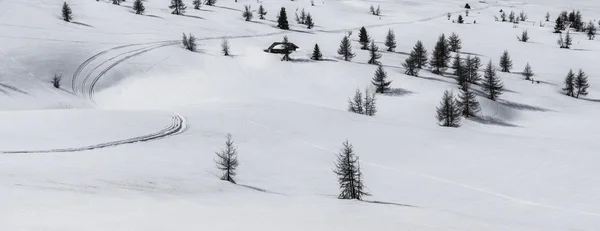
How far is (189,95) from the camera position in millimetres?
76438

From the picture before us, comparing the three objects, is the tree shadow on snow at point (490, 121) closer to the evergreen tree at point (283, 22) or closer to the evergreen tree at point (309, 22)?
the evergreen tree at point (283, 22)

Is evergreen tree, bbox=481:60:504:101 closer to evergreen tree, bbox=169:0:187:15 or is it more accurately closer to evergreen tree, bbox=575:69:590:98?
evergreen tree, bbox=575:69:590:98

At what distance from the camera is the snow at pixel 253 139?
22016 millimetres

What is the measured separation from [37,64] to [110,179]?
62.5 metres

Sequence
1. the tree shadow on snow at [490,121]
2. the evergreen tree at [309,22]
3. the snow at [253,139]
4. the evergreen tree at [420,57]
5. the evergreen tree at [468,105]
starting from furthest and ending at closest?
the evergreen tree at [309,22] → the evergreen tree at [420,57] → the evergreen tree at [468,105] → the tree shadow on snow at [490,121] → the snow at [253,139]

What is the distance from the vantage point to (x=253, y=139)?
148 feet

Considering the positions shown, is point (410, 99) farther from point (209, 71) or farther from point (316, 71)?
point (209, 71)

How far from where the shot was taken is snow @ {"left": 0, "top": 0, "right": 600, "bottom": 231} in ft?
72.2

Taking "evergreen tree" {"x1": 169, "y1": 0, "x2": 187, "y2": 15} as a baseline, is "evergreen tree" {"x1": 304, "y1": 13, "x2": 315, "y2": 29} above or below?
below

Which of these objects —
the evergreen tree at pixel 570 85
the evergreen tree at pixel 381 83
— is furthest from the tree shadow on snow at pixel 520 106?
the evergreen tree at pixel 381 83

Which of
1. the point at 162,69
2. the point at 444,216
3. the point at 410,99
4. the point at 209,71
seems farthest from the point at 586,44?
the point at 444,216

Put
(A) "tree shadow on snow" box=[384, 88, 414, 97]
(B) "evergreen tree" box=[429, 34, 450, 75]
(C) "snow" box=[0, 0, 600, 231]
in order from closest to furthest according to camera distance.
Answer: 1. (C) "snow" box=[0, 0, 600, 231]
2. (A) "tree shadow on snow" box=[384, 88, 414, 97]
3. (B) "evergreen tree" box=[429, 34, 450, 75]

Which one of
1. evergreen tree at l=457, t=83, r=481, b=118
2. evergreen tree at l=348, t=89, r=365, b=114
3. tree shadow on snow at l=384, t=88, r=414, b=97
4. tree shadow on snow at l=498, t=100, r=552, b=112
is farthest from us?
tree shadow on snow at l=384, t=88, r=414, b=97

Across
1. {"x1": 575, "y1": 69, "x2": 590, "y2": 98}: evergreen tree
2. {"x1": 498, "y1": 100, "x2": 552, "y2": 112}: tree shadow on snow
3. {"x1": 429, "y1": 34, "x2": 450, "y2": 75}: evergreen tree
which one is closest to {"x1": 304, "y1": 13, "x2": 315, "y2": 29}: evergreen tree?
{"x1": 429, "y1": 34, "x2": 450, "y2": 75}: evergreen tree
